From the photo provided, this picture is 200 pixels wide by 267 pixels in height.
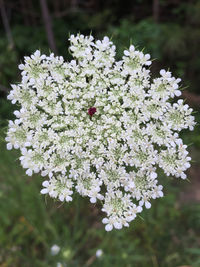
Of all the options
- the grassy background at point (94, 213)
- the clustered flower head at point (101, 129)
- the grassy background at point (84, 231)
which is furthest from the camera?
the grassy background at point (84, 231)

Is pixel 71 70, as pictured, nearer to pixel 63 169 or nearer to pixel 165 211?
pixel 63 169

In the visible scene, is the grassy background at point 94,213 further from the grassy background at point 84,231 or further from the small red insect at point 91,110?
the small red insect at point 91,110

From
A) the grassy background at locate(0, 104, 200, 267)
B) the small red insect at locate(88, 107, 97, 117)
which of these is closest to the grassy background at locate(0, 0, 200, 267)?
the grassy background at locate(0, 104, 200, 267)

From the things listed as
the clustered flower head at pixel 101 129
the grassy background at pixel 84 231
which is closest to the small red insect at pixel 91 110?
the clustered flower head at pixel 101 129

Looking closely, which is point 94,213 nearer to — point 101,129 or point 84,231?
point 84,231

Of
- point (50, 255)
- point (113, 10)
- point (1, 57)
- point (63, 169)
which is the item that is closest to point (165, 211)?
point (50, 255)

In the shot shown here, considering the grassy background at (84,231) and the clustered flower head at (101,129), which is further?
the grassy background at (84,231)

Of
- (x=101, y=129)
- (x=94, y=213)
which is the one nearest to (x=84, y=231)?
(x=94, y=213)

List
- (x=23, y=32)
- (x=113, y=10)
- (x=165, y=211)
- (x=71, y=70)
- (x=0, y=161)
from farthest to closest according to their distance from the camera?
1. (x=113, y=10)
2. (x=23, y=32)
3. (x=165, y=211)
4. (x=0, y=161)
5. (x=71, y=70)
